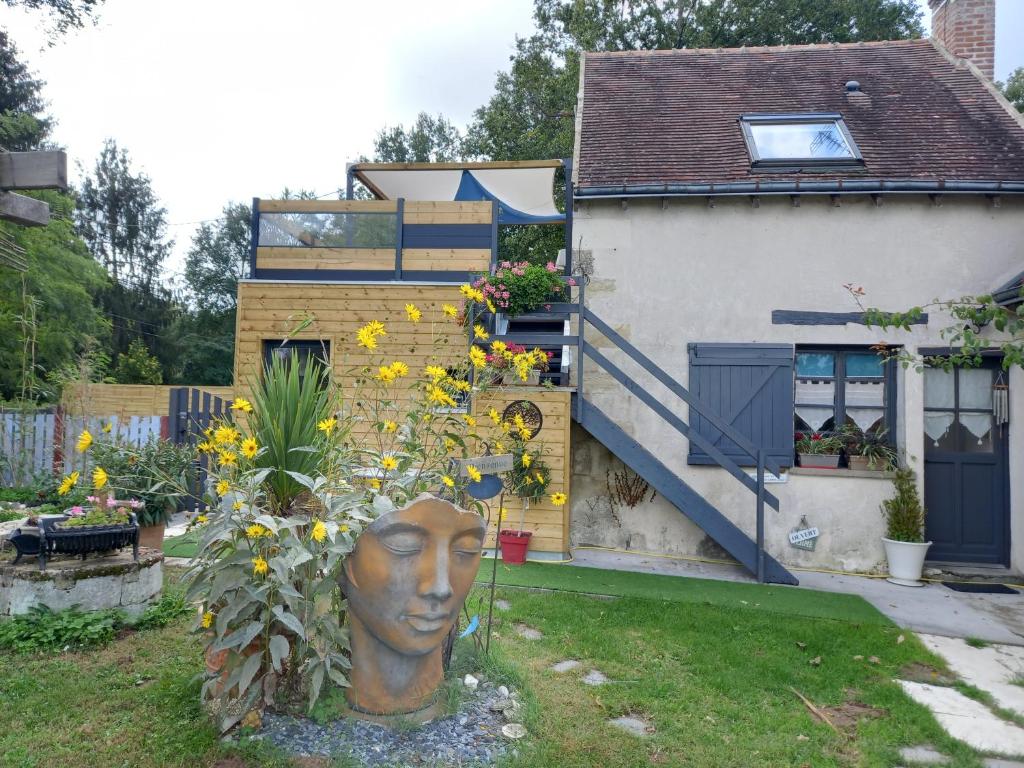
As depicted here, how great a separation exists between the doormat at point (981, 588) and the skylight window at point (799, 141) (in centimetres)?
481

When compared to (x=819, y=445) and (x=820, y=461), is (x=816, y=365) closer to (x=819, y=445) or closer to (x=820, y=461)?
(x=819, y=445)

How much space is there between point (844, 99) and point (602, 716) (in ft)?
29.5

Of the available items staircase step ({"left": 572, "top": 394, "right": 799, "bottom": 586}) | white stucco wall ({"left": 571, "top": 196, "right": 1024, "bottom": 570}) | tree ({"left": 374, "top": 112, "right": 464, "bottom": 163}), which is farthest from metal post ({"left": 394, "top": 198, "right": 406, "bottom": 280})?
tree ({"left": 374, "top": 112, "right": 464, "bottom": 163})

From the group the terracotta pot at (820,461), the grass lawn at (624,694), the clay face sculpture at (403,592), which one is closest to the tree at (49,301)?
the grass lawn at (624,694)

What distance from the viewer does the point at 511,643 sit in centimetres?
417

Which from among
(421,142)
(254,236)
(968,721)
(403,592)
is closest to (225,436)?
(403,592)

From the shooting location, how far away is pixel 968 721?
3484mm

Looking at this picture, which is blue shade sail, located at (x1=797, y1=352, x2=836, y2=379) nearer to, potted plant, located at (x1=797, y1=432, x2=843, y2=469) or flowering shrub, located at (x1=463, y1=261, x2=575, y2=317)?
potted plant, located at (x1=797, y1=432, x2=843, y2=469)

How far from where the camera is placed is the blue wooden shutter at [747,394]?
7238 millimetres

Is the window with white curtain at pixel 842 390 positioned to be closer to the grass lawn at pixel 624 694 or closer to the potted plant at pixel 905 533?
the potted plant at pixel 905 533

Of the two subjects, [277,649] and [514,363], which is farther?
[514,363]

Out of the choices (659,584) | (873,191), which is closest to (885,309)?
(873,191)

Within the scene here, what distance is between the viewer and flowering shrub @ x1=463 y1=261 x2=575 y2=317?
22.0 feet

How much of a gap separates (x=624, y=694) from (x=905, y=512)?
15.8ft
